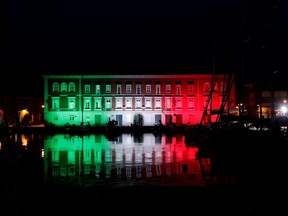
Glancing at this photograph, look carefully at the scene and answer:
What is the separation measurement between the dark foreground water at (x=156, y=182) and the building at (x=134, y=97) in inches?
2208

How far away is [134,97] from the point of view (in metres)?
89.9

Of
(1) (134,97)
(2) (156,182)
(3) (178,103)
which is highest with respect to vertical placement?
(1) (134,97)

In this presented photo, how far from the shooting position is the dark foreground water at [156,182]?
14.0 metres

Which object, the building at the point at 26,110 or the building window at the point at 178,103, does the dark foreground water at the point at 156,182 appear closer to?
the building window at the point at 178,103

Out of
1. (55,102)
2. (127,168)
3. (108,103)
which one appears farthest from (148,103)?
(127,168)

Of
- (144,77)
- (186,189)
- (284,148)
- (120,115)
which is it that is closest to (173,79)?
(144,77)

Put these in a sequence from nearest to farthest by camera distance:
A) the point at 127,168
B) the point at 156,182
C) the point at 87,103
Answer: the point at 156,182 < the point at 127,168 < the point at 87,103

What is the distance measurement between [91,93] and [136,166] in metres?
64.2

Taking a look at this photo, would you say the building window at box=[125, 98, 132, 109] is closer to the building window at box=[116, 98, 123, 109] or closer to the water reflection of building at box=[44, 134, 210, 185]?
the building window at box=[116, 98, 123, 109]

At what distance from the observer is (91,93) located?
8931cm

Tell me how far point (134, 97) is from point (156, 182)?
2776 inches

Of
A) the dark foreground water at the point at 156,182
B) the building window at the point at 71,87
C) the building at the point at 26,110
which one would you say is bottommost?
the dark foreground water at the point at 156,182

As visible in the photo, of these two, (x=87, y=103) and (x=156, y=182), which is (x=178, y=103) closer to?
(x=87, y=103)

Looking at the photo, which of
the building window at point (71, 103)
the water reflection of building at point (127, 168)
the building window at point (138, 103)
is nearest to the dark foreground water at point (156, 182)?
the water reflection of building at point (127, 168)
